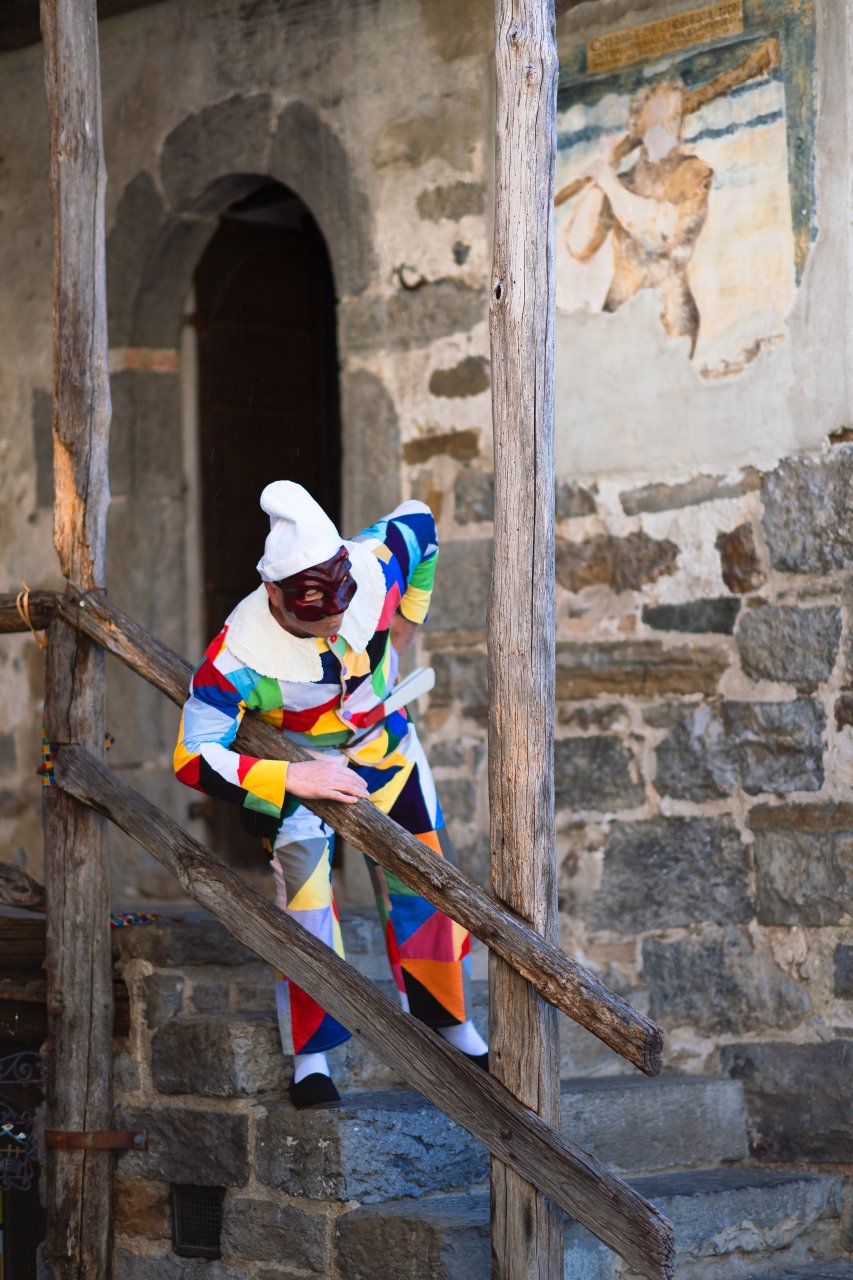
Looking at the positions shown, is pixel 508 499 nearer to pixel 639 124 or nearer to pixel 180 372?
pixel 639 124

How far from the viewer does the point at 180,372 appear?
21.8ft

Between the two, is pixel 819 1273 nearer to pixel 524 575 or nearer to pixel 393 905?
pixel 393 905

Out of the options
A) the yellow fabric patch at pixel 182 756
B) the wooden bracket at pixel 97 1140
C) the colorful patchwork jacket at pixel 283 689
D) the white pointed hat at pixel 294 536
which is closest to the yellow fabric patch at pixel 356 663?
the colorful patchwork jacket at pixel 283 689

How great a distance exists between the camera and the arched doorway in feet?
21.9

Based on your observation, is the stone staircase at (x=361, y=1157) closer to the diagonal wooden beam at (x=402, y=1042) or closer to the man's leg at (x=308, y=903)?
the man's leg at (x=308, y=903)

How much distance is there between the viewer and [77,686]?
4.79m

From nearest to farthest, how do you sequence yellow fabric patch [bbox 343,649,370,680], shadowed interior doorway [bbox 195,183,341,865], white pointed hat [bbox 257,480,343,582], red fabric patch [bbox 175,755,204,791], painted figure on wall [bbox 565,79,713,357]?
white pointed hat [bbox 257,480,343,582] < red fabric patch [bbox 175,755,204,791] < yellow fabric patch [bbox 343,649,370,680] < painted figure on wall [bbox 565,79,713,357] < shadowed interior doorway [bbox 195,183,341,865]

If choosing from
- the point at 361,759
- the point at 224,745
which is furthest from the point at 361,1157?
the point at 224,745

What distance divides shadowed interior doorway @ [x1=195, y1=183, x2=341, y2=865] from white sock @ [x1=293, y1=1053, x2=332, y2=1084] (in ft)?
7.35

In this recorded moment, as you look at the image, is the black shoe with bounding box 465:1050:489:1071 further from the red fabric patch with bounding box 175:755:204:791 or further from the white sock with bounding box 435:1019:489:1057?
the red fabric patch with bounding box 175:755:204:791

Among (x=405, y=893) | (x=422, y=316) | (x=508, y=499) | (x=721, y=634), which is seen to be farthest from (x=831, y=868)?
(x=422, y=316)

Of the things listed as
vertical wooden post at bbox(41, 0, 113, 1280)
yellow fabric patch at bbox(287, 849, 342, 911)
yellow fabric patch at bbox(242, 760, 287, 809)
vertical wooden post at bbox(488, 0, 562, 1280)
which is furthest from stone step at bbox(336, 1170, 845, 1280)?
yellow fabric patch at bbox(242, 760, 287, 809)

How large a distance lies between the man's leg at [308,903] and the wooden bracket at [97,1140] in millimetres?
577

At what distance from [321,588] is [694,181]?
1.86 metres
